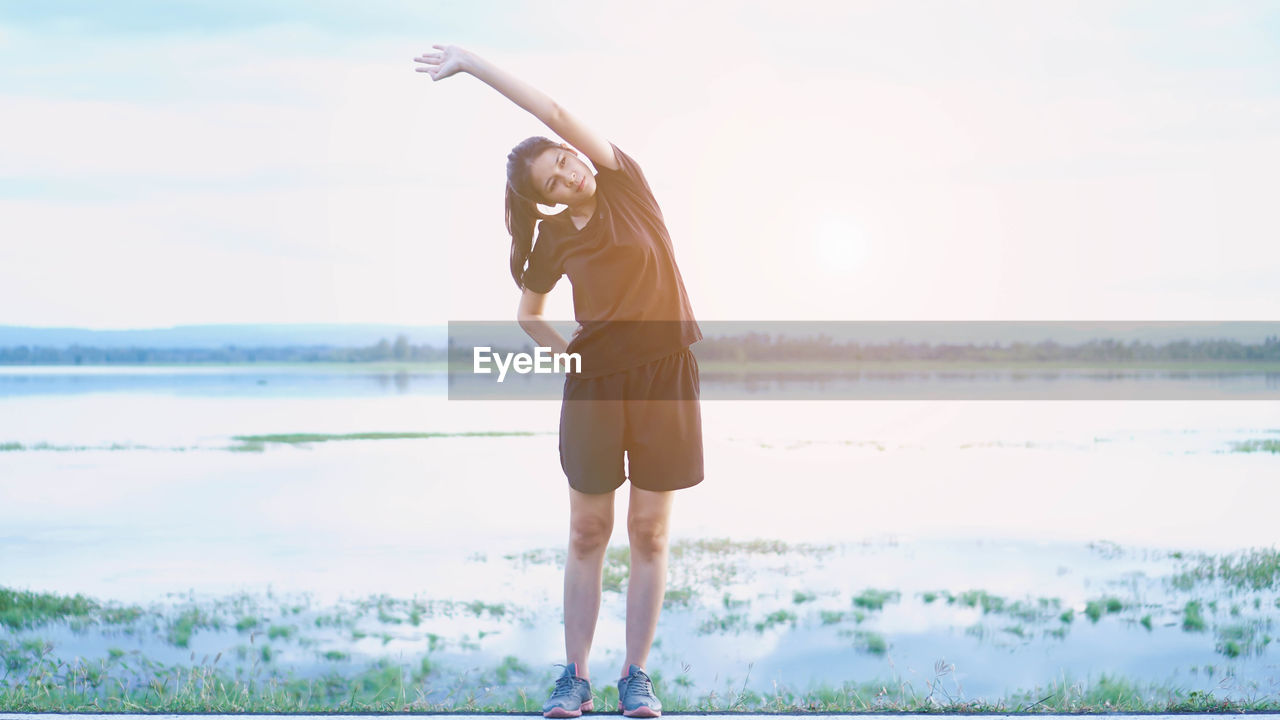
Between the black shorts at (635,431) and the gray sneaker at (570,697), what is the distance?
635 mm

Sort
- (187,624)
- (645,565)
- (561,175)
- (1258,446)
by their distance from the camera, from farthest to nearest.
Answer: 1. (1258,446)
2. (187,624)
3. (645,565)
4. (561,175)

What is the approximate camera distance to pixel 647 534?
10.2ft

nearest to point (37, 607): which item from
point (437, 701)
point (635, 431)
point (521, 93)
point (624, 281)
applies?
point (437, 701)

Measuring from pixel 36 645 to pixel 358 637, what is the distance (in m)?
1.41

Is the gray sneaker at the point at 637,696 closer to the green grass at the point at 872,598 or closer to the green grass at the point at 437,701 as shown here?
the green grass at the point at 437,701

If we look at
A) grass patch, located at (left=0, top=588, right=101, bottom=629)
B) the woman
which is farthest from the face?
grass patch, located at (left=0, top=588, right=101, bottom=629)

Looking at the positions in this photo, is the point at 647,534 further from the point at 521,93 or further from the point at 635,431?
the point at 521,93

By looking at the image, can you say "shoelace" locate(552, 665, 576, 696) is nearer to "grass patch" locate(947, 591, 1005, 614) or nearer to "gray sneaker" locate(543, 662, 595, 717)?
"gray sneaker" locate(543, 662, 595, 717)

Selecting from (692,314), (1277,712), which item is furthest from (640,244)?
(1277,712)

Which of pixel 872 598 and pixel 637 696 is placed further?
pixel 872 598

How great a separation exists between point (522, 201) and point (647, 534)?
1198mm

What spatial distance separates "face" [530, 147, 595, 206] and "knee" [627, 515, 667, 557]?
3.58ft

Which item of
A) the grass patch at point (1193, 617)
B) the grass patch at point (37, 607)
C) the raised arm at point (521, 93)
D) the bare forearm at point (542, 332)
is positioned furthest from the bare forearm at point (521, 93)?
the grass patch at point (1193, 617)

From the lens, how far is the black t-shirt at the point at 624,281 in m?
3.07
